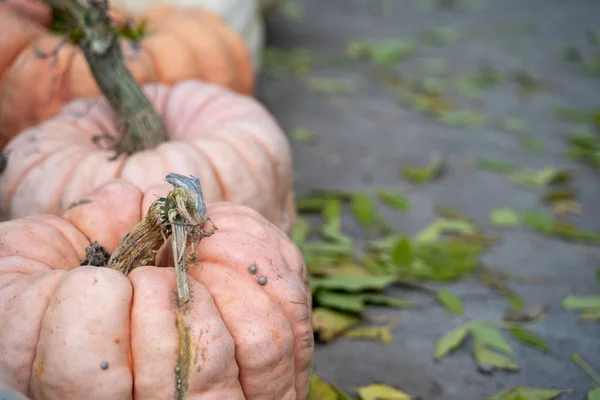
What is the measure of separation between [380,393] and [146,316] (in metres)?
1.02

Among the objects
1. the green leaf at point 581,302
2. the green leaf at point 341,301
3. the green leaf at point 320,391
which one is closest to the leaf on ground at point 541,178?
the green leaf at point 581,302

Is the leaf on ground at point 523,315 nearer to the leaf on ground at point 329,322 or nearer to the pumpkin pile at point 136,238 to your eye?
the leaf on ground at point 329,322

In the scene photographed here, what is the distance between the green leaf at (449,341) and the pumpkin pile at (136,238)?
78 centimetres

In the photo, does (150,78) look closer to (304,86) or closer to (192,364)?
(192,364)

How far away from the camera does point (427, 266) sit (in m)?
3.15

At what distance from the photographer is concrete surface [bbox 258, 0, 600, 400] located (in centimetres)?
254

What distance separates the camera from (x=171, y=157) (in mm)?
2490

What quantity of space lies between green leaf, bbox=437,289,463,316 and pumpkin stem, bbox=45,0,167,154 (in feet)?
4.36

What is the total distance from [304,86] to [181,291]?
418 centimetres

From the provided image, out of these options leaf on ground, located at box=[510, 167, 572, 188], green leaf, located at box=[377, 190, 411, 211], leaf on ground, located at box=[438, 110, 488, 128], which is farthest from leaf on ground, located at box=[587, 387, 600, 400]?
leaf on ground, located at box=[438, 110, 488, 128]

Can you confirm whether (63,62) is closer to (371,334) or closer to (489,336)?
(371,334)

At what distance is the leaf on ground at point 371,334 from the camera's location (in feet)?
8.80

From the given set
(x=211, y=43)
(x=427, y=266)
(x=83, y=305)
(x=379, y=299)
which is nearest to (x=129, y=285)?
(x=83, y=305)

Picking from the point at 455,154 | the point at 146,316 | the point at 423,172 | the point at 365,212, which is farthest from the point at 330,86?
the point at 146,316
